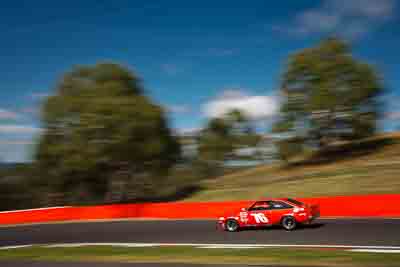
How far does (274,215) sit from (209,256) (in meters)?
6.28

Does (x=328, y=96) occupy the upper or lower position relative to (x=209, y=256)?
upper

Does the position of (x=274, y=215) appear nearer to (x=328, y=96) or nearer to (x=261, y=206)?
(x=261, y=206)

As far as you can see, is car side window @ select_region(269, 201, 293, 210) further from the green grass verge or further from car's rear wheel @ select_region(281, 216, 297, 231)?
the green grass verge

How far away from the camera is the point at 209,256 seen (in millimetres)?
12234

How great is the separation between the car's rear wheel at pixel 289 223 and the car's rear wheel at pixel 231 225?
2.17 meters

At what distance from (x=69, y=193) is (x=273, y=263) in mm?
38368

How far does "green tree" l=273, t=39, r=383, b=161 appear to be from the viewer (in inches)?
1801

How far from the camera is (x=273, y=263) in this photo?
10.4 m

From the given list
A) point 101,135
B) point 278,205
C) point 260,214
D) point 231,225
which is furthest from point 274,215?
point 101,135

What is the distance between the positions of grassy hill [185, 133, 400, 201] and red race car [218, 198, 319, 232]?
17.2 m

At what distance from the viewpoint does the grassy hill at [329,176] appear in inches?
1404

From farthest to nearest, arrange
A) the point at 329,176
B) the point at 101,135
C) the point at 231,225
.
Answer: the point at 329,176 → the point at 101,135 → the point at 231,225

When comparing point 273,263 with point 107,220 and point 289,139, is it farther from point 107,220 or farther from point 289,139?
point 289,139

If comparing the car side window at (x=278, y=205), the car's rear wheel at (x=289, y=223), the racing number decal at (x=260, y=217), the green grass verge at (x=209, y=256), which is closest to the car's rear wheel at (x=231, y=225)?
the racing number decal at (x=260, y=217)
